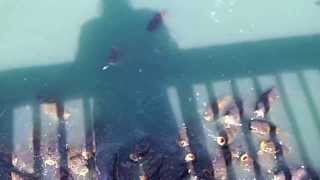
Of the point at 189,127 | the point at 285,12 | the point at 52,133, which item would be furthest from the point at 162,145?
the point at 285,12

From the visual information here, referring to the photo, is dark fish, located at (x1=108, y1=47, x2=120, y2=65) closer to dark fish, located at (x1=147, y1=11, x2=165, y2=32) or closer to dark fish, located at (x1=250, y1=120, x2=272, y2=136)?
dark fish, located at (x1=147, y1=11, x2=165, y2=32)

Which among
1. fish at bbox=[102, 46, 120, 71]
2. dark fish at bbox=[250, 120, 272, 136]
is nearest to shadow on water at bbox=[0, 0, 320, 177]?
fish at bbox=[102, 46, 120, 71]

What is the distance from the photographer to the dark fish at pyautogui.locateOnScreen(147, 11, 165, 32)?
537 cm

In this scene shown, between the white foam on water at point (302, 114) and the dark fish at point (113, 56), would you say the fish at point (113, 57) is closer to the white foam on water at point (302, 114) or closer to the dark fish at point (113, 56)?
the dark fish at point (113, 56)

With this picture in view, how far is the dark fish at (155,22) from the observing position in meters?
5.37

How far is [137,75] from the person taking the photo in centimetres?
509

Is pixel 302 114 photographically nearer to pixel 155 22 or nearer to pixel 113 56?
pixel 155 22

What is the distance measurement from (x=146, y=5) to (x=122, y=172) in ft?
6.09

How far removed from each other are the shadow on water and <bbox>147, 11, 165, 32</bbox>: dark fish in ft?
0.16

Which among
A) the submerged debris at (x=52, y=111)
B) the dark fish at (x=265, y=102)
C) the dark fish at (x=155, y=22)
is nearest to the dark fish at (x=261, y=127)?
the dark fish at (x=265, y=102)

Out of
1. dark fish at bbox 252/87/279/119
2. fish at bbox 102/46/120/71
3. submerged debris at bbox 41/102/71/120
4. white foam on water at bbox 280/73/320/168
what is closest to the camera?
white foam on water at bbox 280/73/320/168

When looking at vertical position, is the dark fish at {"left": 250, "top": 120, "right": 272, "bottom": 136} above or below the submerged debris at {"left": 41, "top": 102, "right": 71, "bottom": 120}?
below

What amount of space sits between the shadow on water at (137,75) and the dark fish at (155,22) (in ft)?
0.16

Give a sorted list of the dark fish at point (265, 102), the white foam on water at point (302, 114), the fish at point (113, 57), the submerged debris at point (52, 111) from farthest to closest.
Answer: the fish at point (113, 57)
the submerged debris at point (52, 111)
the dark fish at point (265, 102)
the white foam on water at point (302, 114)
